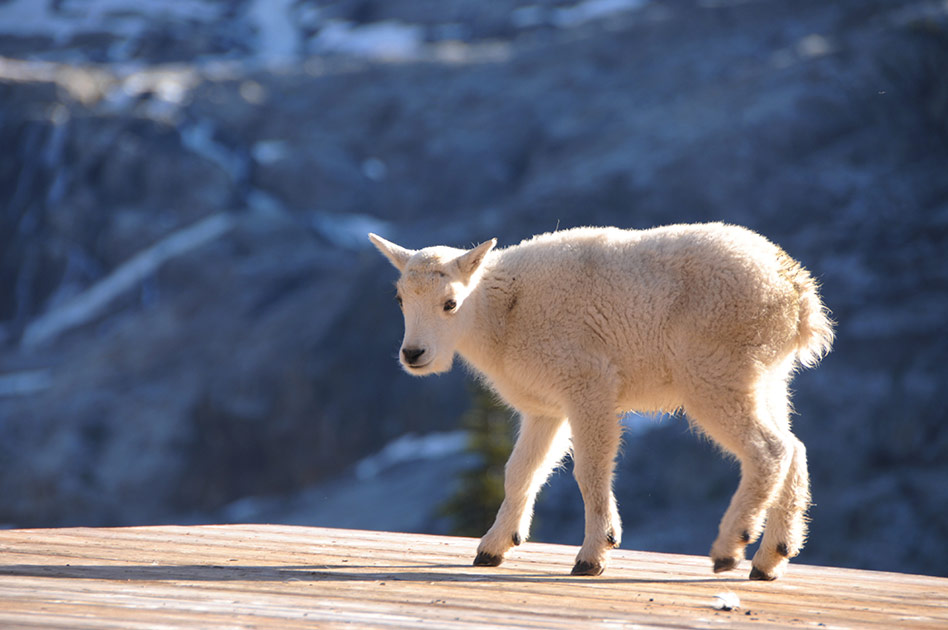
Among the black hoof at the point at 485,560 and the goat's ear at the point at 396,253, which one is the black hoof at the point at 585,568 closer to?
the black hoof at the point at 485,560

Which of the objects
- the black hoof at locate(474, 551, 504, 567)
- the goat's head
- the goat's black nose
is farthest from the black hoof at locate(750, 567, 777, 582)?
the goat's black nose

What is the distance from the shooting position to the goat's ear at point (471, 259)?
6137mm

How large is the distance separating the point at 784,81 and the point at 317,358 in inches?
1139

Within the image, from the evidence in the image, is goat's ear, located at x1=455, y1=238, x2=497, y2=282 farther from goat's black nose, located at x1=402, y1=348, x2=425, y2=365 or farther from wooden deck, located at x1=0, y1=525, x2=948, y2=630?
wooden deck, located at x1=0, y1=525, x2=948, y2=630

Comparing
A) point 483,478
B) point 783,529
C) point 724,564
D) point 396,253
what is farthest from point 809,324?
point 483,478

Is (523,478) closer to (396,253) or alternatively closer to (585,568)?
(585,568)

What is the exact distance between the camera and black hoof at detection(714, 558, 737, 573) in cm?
575

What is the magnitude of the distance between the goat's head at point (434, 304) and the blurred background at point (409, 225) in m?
19.8

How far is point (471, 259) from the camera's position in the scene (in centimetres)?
615

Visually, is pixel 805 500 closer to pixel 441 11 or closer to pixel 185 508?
pixel 185 508

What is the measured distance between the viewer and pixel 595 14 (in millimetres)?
73312

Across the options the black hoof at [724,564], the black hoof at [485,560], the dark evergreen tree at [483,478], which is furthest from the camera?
the dark evergreen tree at [483,478]

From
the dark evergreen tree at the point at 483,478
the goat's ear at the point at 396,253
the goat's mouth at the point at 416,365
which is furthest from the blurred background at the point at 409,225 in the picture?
the goat's mouth at the point at 416,365

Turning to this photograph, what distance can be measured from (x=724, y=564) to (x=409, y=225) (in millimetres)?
53477
